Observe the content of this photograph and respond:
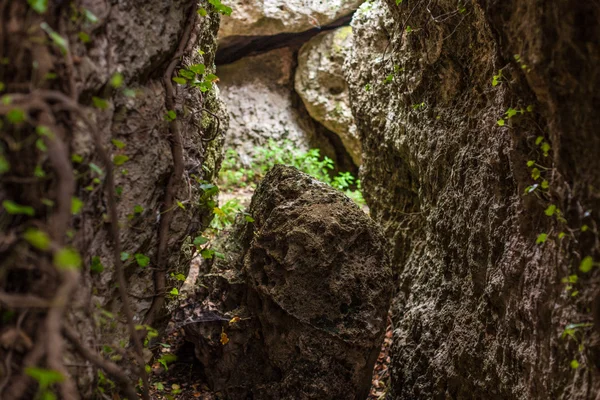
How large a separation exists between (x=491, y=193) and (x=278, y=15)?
6.20m

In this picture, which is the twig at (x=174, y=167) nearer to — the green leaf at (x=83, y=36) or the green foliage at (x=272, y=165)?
the green leaf at (x=83, y=36)

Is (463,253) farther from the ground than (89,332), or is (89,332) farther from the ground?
(463,253)

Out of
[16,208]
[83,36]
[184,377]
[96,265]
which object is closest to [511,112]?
[83,36]

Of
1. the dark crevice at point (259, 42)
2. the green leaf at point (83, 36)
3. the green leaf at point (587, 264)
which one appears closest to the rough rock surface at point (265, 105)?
the dark crevice at point (259, 42)

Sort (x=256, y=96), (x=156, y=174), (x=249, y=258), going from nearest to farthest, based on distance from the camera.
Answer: (x=156, y=174) < (x=249, y=258) < (x=256, y=96)

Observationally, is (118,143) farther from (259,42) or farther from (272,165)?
(259,42)

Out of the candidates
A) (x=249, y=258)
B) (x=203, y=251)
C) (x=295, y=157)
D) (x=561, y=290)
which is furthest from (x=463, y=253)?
(x=295, y=157)

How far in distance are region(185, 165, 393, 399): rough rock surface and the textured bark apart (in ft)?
1.86

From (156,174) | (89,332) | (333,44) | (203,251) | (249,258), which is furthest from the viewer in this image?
(333,44)

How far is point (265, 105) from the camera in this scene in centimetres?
950

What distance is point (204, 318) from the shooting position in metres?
3.67

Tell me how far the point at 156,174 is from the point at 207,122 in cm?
103

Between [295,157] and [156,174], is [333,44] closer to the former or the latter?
[295,157]

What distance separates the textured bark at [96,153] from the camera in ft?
5.63
